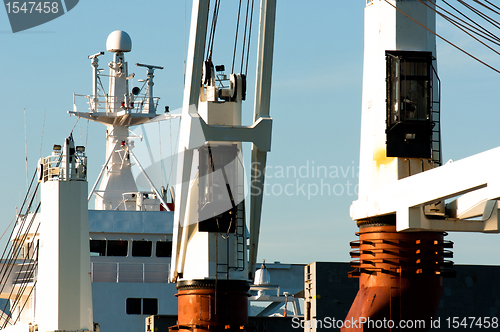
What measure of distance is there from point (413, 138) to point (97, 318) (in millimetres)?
17782

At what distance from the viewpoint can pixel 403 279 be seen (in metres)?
19.2

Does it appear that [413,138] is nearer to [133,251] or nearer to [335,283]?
[335,283]

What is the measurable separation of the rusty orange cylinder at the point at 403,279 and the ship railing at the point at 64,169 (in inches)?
365

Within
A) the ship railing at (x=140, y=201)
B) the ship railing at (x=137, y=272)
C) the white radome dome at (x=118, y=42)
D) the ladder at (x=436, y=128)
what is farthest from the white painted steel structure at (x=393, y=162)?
the white radome dome at (x=118, y=42)

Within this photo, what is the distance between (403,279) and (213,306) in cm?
681

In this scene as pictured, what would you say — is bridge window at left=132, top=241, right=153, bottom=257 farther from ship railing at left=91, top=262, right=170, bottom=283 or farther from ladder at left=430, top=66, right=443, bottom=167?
ladder at left=430, top=66, right=443, bottom=167

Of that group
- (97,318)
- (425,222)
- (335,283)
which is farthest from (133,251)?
(425,222)

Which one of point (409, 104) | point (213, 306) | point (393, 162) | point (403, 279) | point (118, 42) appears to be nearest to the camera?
point (403, 279)

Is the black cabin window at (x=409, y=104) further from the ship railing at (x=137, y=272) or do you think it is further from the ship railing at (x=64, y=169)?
the ship railing at (x=137, y=272)

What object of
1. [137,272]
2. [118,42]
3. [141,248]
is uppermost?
[118,42]

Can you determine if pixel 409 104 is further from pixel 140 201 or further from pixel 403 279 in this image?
pixel 140 201

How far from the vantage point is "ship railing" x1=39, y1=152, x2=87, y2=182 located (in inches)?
934

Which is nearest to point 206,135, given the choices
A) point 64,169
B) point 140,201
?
point 64,169

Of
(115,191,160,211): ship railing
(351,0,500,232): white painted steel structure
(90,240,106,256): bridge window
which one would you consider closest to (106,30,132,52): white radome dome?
(115,191,160,211): ship railing
